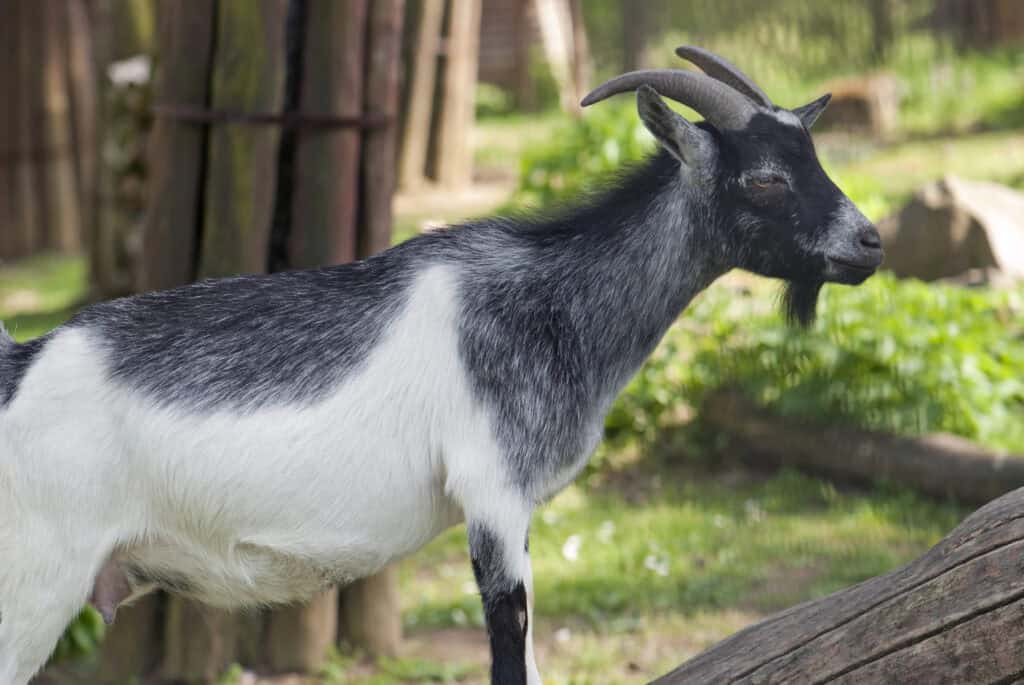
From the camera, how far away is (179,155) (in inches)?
180

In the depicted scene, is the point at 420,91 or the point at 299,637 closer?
the point at 299,637

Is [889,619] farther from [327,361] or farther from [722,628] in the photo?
[722,628]

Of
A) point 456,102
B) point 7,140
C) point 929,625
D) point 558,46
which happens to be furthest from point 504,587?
point 558,46

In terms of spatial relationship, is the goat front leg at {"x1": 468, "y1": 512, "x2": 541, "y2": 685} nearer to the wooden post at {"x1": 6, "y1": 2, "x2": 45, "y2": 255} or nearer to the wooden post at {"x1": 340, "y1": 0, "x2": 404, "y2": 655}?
the wooden post at {"x1": 340, "y1": 0, "x2": 404, "y2": 655}

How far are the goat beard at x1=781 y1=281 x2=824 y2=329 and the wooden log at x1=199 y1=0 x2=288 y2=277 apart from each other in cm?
202

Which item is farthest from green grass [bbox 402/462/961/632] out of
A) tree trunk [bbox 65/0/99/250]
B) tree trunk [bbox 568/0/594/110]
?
tree trunk [bbox 568/0/594/110]

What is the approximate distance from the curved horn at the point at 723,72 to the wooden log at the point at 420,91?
8181mm

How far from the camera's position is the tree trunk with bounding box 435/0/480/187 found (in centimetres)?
1186

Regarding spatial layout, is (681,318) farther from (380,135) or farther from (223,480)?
(223,480)

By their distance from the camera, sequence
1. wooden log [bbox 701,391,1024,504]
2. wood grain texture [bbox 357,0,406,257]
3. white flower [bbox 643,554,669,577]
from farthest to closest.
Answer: wooden log [bbox 701,391,1024,504] < white flower [bbox 643,554,669,577] < wood grain texture [bbox 357,0,406,257]

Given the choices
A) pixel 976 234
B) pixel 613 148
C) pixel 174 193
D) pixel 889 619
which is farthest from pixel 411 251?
pixel 976 234

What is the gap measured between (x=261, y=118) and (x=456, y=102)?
7.68 meters

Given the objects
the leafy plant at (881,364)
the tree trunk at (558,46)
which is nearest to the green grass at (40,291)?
the leafy plant at (881,364)

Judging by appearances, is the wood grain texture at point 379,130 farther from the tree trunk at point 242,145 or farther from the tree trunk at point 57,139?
the tree trunk at point 57,139
